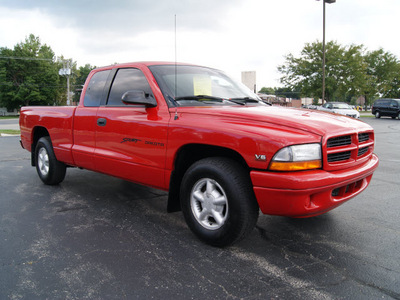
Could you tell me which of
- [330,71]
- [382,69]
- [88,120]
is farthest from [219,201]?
[382,69]

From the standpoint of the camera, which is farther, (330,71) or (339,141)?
(330,71)

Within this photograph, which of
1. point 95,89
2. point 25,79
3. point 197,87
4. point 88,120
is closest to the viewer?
point 197,87

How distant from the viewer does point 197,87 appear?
12.6 ft

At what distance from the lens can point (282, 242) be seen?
3240mm

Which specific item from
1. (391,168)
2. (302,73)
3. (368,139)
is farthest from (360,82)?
(368,139)

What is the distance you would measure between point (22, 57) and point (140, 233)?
63.1 meters

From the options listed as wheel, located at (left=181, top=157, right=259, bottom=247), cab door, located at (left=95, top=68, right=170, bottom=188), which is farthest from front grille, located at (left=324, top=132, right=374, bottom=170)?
cab door, located at (left=95, top=68, right=170, bottom=188)

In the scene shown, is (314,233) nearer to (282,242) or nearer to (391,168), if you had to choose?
(282,242)

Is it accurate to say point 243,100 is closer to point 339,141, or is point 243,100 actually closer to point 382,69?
point 339,141

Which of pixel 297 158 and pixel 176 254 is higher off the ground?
pixel 297 158

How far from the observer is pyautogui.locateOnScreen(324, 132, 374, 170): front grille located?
278 centimetres

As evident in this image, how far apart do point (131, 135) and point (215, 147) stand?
1.08 m

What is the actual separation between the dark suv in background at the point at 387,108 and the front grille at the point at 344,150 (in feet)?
97.1

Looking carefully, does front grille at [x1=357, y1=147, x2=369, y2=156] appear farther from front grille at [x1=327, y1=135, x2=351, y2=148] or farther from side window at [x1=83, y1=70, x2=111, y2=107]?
side window at [x1=83, y1=70, x2=111, y2=107]
